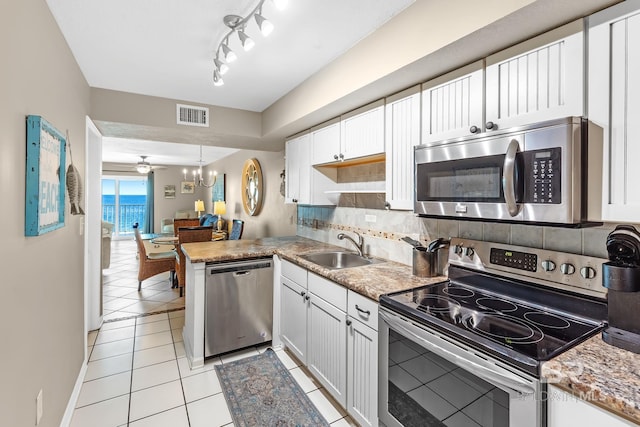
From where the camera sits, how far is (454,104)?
1.62 meters

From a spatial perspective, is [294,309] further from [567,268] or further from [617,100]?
[617,100]

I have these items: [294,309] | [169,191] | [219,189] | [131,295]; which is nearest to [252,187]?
[131,295]

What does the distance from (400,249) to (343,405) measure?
111 centimetres

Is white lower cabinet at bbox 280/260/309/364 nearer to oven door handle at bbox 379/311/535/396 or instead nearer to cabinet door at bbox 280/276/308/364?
cabinet door at bbox 280/276/308/364

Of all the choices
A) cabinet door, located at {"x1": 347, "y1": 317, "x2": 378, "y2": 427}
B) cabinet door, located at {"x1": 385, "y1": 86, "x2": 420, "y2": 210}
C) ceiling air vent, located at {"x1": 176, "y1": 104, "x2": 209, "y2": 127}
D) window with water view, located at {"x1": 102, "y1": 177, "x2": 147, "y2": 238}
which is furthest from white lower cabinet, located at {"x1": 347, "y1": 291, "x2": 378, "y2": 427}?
window with water view, located at {"x1": 102, "y1": 177, "x2": 147, "y2": 238}

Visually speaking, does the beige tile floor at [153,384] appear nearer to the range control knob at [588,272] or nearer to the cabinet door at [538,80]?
the range control knob at [588,272]

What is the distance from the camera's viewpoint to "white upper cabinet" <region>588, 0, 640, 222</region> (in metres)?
1.04

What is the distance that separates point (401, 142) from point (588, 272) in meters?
1.13

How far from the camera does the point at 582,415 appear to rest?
881 mm

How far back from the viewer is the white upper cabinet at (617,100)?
104 cm

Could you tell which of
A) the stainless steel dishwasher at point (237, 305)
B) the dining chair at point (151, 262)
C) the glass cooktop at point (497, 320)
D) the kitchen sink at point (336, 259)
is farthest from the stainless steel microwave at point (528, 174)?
the dining chair at point (151, 262)

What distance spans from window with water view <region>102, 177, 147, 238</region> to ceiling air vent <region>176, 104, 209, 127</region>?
7510 mm

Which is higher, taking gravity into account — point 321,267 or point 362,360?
point 321,267

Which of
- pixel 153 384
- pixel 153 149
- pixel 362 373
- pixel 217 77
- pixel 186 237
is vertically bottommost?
pixel 153 384
